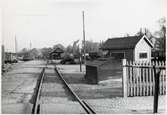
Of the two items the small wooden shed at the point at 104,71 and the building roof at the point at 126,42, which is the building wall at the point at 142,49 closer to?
the building roof at the point at 126,42

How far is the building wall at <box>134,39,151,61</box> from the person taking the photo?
6.34m

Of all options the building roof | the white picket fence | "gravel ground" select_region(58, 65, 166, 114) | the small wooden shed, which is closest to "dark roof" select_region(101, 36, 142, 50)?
the building roof

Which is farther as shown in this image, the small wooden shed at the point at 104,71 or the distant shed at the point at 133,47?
the small wooden shed at the point at 104,71

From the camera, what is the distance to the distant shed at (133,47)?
6.29 metres

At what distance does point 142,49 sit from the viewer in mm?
6758

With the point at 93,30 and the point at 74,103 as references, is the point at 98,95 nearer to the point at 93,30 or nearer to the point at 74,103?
the point at 74,103

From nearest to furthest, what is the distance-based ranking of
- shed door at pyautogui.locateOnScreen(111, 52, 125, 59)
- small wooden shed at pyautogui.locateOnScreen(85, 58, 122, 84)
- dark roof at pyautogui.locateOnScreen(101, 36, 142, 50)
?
1. dark roof at pyautogui.locateOnScreen(101, 36, 142, 50)
2. shed door at pyautogui.locateOnScreen(111, 52, 125, 59)
3. small wooden shed at pyautogui.locateOnScreen(85, 58, 122, 84)

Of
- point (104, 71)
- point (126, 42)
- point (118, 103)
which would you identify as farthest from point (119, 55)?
point (104, 71)

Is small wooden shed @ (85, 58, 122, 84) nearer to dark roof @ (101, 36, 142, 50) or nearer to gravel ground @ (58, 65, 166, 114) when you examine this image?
gravel ground @ (58, 65, 166, 114)

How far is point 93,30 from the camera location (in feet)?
17.5

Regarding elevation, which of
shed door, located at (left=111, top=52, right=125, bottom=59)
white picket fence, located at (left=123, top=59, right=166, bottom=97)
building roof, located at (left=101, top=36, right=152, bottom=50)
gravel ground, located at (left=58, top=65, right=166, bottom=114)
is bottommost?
gravel ground, located at (left=58, top=65, right=166, bottom=114)

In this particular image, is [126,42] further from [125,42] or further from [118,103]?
[118,103]

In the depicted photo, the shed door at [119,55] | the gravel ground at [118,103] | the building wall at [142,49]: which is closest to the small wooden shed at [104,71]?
the shed door at [119,55]

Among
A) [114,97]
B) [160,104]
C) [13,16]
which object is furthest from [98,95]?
[13,16]
